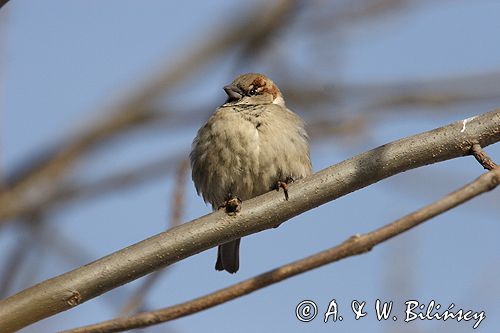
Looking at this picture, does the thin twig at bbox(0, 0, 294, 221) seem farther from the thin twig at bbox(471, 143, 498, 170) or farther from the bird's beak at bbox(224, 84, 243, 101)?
the thin twig at bbox(471, 143, 498, 170)

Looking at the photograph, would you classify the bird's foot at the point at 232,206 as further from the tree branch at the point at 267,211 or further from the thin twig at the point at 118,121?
the thin twig at the point at 118,121

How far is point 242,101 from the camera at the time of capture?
438cm

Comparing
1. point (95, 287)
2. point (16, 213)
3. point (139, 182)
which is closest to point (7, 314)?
point (95, 287)

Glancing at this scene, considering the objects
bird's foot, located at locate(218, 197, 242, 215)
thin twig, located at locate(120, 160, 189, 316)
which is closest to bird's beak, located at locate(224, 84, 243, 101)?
thin twig, located at locate(120, 160, 189, 316)

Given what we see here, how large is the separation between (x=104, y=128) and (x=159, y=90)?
0.38 meters

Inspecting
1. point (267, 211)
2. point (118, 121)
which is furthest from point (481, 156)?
point (118, 121)

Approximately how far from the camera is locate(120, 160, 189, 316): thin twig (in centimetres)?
237

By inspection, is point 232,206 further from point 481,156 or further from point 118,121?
point 118,121

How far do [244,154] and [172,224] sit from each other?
4.22ft

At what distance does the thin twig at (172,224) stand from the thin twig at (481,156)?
0.91m

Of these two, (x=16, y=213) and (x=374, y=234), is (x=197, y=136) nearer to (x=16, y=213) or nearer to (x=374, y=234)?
(x=16, y=213)

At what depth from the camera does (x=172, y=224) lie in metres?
2.59

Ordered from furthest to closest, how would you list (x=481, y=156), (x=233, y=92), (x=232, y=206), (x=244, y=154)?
Result: (x=233, y=92), (x=244, y=154), (x=232, y=206), (x=481, y=156)

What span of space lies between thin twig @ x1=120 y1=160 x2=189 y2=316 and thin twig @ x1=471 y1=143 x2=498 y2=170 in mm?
910
